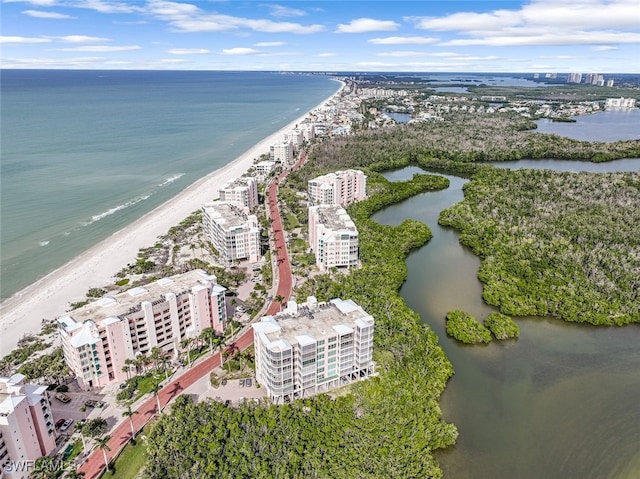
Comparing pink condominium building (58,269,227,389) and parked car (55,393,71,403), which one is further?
pink condominium building (58,269,227,389)

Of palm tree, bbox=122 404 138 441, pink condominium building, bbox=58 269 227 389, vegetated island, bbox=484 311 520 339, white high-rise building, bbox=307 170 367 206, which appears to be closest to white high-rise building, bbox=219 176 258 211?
white high-rise building, bbox=307 170 367 206

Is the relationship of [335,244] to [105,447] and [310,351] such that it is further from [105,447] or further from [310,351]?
[105,447]

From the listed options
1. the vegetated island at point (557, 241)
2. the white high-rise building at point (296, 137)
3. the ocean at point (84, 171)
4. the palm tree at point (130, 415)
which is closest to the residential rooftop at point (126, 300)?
the palm tree at point (130, 415)

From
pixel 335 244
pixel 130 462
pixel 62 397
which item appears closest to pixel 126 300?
pixel 62 397

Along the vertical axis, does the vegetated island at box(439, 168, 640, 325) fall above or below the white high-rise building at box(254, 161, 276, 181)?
below

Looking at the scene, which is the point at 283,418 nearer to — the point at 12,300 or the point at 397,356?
the point at 397,356

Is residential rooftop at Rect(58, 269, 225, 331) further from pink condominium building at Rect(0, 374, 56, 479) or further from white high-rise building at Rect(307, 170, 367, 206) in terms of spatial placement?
white high-rise building at Rect(307, 170, 367, 206)

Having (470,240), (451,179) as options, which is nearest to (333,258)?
(470,240)
